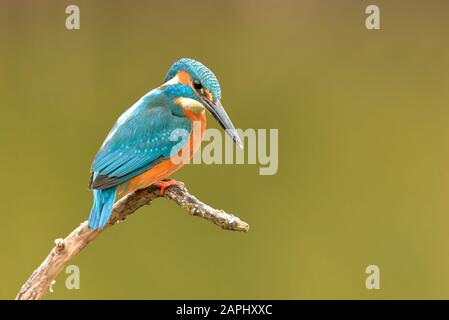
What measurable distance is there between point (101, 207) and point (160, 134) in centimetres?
44

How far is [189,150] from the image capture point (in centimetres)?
291

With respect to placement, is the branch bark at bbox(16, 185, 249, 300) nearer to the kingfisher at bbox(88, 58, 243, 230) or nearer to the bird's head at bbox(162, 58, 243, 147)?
the kingfisher at bbox(88, 58, 243, 230)

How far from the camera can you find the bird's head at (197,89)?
9.14ft

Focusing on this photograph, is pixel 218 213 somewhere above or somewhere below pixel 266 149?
below

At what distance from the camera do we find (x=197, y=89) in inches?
112

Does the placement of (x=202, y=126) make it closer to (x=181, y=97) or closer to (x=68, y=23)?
(x=181, y=97)

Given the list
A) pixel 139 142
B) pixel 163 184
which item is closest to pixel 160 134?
pixel 139 142

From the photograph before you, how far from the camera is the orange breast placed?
272cm

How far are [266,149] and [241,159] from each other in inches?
16.6

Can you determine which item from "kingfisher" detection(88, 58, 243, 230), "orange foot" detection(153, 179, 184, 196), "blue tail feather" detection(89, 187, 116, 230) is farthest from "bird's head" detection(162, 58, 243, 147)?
"blue tail feather" detection(89, 187, 116, 230)

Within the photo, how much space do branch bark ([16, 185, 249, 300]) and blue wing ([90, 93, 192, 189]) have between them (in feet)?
0.36

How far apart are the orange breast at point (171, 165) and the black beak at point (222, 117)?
0.32 ft

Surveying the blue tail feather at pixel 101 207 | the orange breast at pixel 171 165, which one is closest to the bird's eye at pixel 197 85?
the orange breast at pixel 171 165
